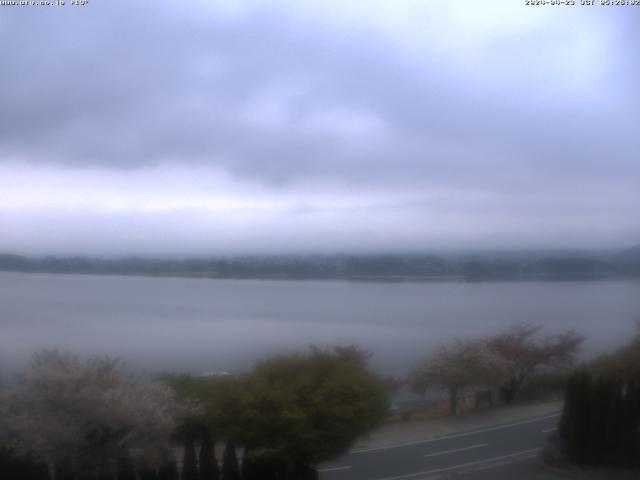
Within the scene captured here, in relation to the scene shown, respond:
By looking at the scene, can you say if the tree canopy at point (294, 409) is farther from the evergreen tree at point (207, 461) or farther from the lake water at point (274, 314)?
the lake water at point (274, 314)

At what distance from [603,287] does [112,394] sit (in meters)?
24.8

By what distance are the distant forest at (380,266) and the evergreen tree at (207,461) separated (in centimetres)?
1413

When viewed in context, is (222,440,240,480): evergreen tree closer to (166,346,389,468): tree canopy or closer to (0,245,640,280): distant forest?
(166,346,389,468): tree canopy

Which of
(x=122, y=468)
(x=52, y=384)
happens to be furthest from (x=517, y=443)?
(x=52, y=384)

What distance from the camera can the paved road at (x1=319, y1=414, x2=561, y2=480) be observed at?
48.8 feet

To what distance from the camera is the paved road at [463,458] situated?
14.9 meters

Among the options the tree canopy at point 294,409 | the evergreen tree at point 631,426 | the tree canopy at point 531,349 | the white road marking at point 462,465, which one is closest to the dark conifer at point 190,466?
the tree canopy at point 294,409

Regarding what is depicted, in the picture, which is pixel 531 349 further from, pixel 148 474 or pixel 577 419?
pixel 148 474

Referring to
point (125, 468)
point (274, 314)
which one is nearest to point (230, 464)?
point (125, 468)

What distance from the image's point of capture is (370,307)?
111 feet

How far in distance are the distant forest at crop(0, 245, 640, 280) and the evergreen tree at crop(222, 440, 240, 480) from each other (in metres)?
14.3

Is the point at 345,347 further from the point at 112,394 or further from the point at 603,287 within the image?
the point at 603,287

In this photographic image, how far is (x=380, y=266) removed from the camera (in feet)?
96.6

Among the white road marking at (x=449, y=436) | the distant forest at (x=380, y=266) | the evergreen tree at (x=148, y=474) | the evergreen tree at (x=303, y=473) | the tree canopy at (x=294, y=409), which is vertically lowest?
the white road marking at (x=449, y=436)
